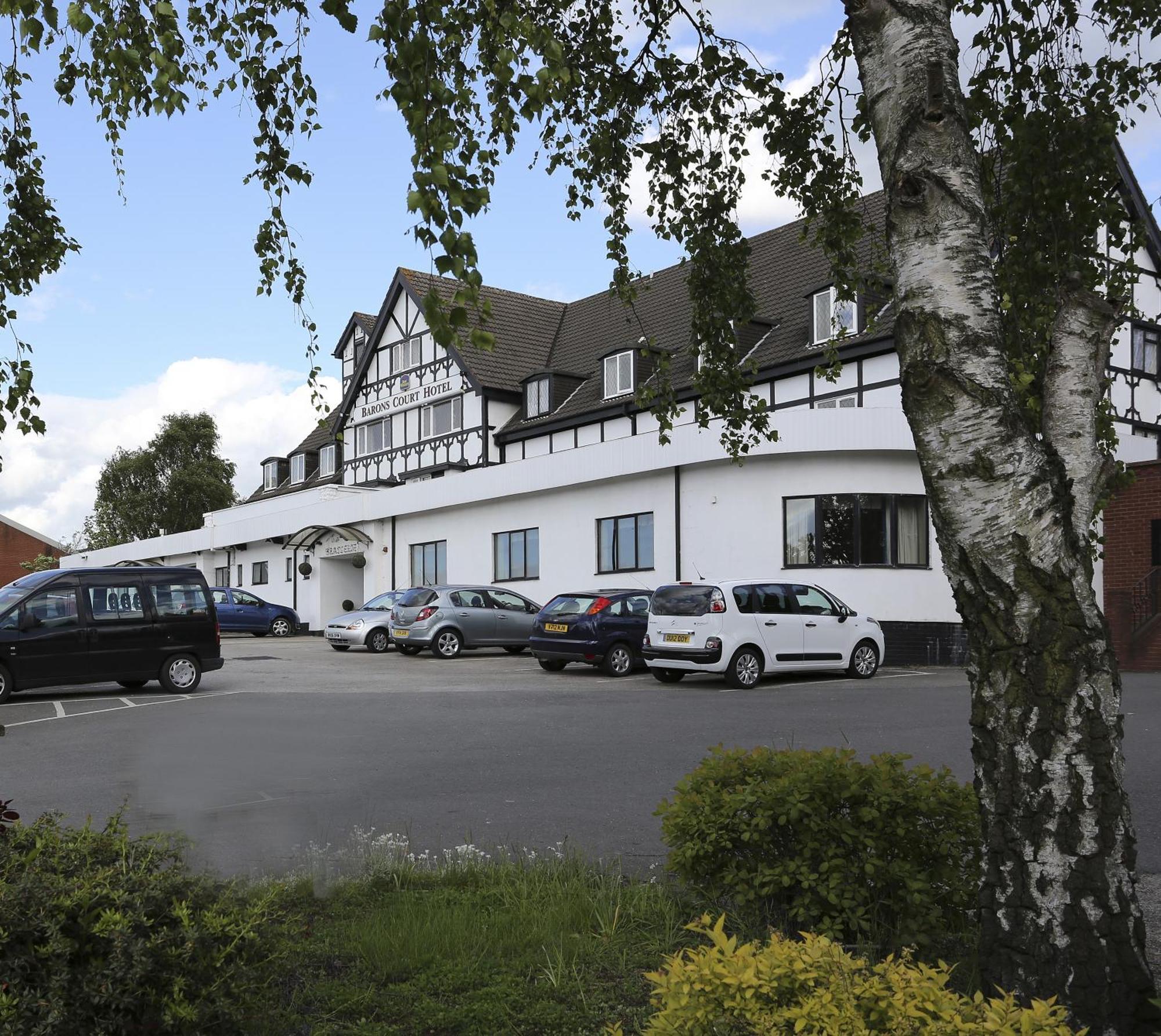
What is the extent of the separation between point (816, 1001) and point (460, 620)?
2510 cm

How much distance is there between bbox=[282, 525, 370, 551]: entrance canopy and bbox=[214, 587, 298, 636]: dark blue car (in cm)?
239

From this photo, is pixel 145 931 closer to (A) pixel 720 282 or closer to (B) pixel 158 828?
(B) pixel 158 828

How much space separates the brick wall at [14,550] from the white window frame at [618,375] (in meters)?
41.8

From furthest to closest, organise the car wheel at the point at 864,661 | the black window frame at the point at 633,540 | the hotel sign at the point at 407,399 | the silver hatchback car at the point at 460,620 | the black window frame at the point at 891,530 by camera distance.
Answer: the hotel sign at the point at 407,399
the black window frame at the point at 633,540
the silver hatchback car at the point at 460,620
the black window frame at the point at 891,530
the car wheel at the point at 864,661

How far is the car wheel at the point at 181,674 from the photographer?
60.1 ft

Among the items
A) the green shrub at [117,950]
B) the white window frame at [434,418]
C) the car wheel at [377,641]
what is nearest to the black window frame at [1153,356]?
the car wheel at [377,641]

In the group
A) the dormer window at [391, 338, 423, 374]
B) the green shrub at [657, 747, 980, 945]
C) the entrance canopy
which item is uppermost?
the dormer window at [391, 338, 423, 374]

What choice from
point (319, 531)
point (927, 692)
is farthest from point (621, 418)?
point (927, 692)

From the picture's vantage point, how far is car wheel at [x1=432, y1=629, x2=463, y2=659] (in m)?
27.3

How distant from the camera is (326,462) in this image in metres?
50.9

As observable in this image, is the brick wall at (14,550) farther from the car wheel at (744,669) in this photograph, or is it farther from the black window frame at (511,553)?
the car wheel at (744,669)

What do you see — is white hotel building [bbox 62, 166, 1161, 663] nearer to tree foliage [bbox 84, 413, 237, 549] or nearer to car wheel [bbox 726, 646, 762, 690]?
car wheel [bbox 726, 646, 762, 690]

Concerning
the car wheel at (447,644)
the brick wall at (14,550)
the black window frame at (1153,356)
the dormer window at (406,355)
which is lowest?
the car wheel at (447,644)

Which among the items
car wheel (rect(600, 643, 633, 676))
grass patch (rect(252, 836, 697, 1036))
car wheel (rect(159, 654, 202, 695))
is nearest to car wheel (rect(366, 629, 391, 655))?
car wheel (rect(600, 643, 633, 676))
